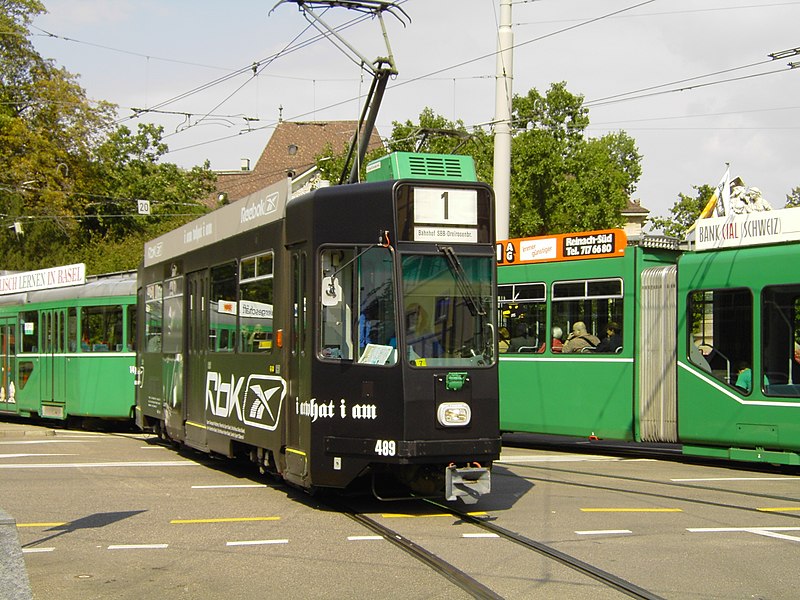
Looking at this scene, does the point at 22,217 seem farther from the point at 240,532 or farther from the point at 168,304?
the point at 240,532

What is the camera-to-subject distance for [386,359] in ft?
33.7

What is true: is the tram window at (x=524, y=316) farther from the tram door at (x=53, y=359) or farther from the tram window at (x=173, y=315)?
the tram door at (x=53, y=359)

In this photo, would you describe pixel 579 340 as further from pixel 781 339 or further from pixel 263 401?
pixel 263 401

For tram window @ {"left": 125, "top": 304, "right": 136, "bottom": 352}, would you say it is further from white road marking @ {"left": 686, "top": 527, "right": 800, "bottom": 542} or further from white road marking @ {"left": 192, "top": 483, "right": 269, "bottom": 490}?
white road marking @ {"left": 686, "top": 527, "right": 800, "bottom": 542}

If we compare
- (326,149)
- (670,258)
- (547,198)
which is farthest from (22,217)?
(670,258)

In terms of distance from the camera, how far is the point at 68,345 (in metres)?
23.6

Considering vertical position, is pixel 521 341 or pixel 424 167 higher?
pixel 424 167

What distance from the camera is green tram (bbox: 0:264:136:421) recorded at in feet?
73.2

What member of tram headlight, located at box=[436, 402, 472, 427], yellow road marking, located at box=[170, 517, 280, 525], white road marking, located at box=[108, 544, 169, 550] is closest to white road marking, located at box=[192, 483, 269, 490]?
yellow road marking, located at box=[170, 517, 280, 525]

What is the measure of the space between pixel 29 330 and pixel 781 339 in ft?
55.5

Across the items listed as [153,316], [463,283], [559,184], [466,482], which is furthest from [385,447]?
[559,184]

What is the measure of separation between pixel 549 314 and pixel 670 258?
208 cm

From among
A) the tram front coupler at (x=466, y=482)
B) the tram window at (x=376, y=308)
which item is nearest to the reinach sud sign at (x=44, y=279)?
the tram window at (x=376, y=308)

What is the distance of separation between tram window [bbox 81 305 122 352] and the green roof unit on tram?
12366 mm
